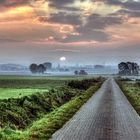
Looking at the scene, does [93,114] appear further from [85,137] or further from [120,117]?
[85,137]

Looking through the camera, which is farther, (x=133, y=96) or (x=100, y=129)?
(x=133, y=96)

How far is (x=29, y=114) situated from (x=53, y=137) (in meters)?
13.3

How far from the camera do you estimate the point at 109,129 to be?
21344mm

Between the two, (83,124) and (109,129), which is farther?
(83,124)

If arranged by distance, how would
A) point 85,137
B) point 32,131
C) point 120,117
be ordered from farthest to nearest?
point 120,117 < point 32,131 < point 85,137

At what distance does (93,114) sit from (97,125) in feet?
20.8

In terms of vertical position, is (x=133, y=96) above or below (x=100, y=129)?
below

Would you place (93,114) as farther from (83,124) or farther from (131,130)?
(131,130)

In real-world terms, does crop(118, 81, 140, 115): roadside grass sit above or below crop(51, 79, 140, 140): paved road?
below

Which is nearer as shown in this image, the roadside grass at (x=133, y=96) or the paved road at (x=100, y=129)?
the paved road at (x=100, y=129)

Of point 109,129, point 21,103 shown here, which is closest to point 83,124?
point 109,129

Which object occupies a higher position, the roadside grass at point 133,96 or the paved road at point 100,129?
the paved road at point 100,129

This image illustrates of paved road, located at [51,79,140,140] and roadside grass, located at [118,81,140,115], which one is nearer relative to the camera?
paved road, located at [51,79,140,140]

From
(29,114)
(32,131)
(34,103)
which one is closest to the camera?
(32,131)
